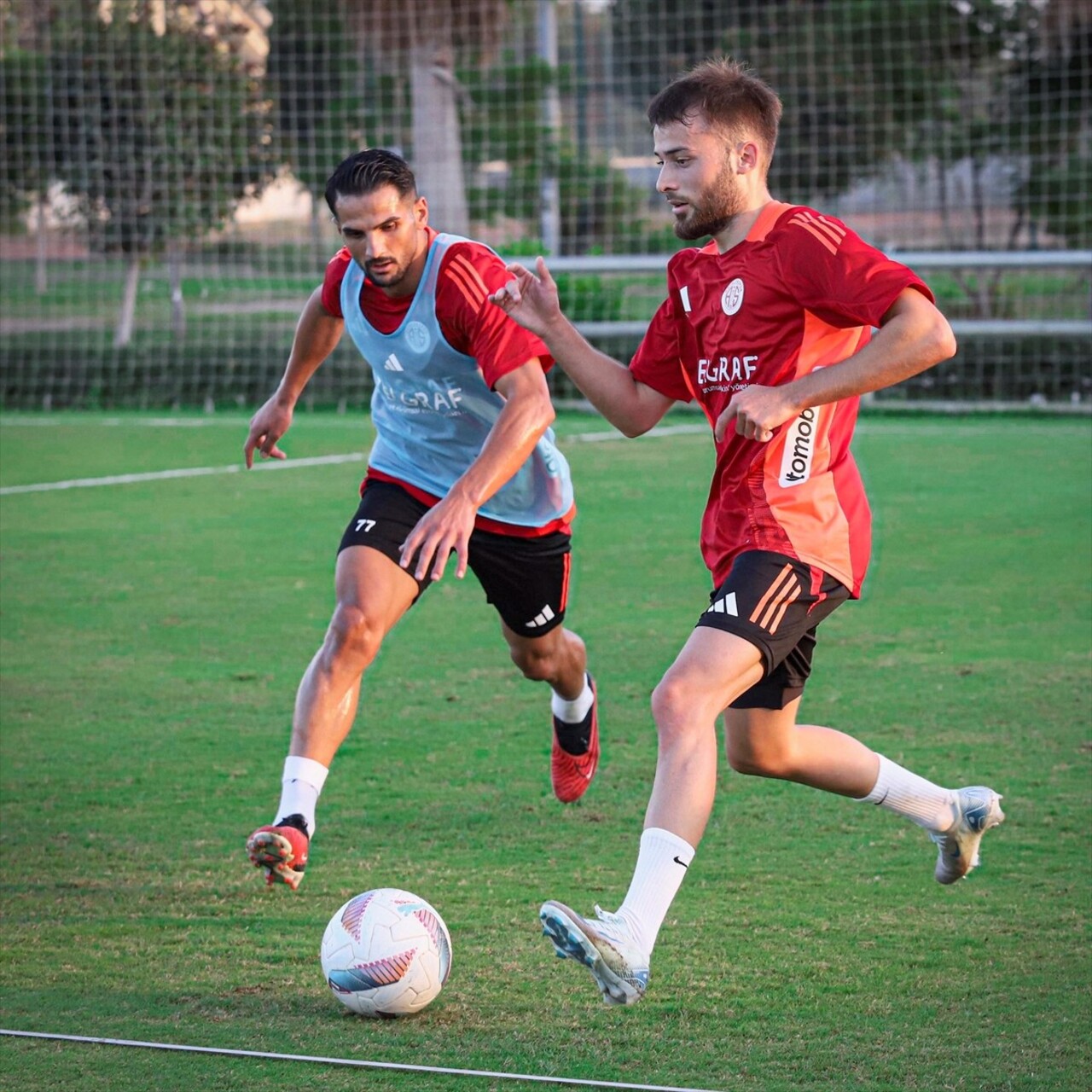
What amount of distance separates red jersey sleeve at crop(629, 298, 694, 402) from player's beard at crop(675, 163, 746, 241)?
1.03 feet

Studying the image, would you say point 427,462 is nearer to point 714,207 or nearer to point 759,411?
point 714,207

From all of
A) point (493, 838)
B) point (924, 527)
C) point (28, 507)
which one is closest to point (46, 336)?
point (28, 507)

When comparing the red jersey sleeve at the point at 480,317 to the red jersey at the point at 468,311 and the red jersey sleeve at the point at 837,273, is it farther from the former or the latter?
the red jersey sleeve at the point at 837,273

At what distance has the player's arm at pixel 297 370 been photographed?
539 cm

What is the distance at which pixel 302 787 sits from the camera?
4.43m

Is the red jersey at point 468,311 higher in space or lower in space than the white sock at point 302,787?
higher

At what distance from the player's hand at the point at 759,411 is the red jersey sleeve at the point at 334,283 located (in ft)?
6.86

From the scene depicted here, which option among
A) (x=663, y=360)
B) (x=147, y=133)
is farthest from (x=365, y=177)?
(x=147, y=133)

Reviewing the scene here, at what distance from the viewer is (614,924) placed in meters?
3.19

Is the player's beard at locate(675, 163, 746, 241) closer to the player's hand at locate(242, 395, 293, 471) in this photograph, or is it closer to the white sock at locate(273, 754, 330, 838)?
the white sock at locate(273, 754, 330, 838)

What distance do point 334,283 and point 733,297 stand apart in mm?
1793

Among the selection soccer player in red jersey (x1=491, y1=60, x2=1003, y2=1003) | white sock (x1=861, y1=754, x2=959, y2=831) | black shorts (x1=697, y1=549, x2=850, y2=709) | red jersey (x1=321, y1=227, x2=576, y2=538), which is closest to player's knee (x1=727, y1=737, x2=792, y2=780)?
soccer player in red jersey (x1=491, y1=60, x2=1003, y2=1003)

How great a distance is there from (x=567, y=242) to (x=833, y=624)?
12.9 meters

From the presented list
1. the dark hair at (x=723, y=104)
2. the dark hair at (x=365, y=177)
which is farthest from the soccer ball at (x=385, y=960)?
the dark hair at (x=365, y=177)
